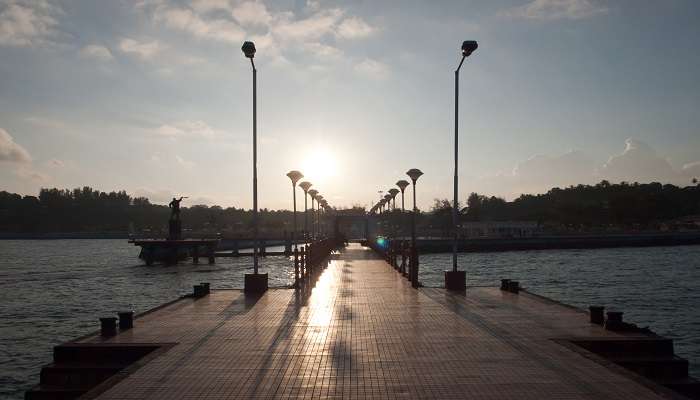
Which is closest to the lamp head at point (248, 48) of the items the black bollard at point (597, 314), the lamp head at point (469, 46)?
the lamp head at point (469, 46)

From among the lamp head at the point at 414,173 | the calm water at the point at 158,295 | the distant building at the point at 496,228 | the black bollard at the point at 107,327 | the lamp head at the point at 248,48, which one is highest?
the lamp head at the point at 248,48

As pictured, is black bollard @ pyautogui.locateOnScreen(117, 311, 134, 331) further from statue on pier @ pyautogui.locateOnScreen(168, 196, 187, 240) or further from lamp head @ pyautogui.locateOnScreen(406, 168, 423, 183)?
statue on pier @ pyautogui.locateOnScreen(168, 196, 187, 240)

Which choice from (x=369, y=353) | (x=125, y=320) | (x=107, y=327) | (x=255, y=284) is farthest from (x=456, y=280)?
(x=107, y=327)

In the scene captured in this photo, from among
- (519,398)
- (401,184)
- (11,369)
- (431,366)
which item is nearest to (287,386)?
(431,366)

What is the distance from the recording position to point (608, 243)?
11119 cm

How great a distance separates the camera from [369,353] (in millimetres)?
11164

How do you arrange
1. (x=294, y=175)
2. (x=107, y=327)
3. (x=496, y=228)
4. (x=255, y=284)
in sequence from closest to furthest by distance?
(x=107, y=327) < (x=255, y=284) < (x=294, y=175) < (x=496, y=228)

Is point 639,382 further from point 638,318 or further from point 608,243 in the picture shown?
point 608,243

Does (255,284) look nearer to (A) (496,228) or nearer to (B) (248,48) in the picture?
(B) (248,48)

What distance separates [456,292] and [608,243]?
100280 millimetres

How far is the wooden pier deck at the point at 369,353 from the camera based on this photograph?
8.79m

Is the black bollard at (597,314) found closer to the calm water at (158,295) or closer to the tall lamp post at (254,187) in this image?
the calm water at (158,295)

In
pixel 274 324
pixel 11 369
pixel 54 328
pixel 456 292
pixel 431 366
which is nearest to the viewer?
pixel 431 366

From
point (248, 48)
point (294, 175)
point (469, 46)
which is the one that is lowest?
point (294, 175)
